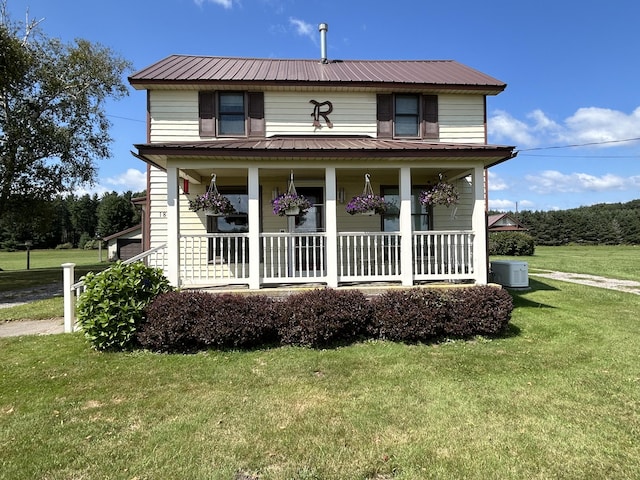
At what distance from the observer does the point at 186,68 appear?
10.1 m

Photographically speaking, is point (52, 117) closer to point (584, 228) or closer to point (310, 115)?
point (310, 115)

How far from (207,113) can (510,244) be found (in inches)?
1000

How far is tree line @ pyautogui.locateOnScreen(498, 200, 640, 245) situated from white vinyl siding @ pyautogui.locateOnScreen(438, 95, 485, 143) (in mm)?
46432

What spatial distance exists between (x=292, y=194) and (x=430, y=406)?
474 cm

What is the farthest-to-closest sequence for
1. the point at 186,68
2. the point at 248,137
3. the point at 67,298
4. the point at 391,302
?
the point at 186,68
the point at 248,137
the point at 67,298
the point at 391,302

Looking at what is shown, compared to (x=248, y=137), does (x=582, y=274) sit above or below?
below

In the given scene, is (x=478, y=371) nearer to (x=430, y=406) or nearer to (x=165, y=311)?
(x=430, y=406)

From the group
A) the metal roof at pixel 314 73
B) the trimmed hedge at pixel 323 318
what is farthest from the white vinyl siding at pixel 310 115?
the trimmed hedge at pixel 323 318

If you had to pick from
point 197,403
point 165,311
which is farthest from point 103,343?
point 197,403

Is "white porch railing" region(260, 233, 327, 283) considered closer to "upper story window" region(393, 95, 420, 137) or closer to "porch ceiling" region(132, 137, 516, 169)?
"porch ceiling" region(132, 137, 516, 169)

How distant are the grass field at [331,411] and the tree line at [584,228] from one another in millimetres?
49997

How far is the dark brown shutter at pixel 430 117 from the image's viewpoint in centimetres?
993

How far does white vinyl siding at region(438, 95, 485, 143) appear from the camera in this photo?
10.0 meters

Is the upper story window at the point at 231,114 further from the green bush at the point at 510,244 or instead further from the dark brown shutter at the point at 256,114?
the green bush at the point at 510,244
